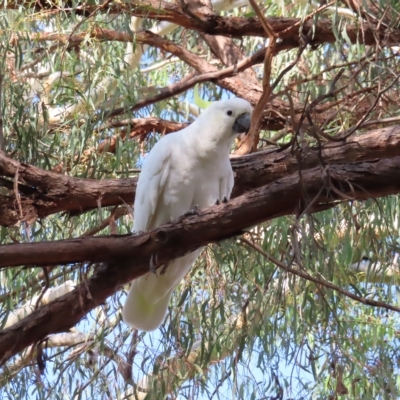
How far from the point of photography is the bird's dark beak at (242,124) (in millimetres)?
2430

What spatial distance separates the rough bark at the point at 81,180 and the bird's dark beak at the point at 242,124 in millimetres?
128

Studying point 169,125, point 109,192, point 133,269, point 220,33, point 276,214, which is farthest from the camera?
point 169,125

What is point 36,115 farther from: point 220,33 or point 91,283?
point 91,283

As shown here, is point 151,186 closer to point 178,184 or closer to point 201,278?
point 178,184

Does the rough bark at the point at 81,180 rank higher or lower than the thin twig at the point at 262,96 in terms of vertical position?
lower

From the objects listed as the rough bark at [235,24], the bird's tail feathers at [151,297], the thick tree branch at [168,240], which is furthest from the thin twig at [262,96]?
the thick tree branch at [168,240]

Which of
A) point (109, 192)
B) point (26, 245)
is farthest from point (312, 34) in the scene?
point (26, 245)

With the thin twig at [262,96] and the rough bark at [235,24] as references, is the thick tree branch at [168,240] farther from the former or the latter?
the rough bark at [235,24]

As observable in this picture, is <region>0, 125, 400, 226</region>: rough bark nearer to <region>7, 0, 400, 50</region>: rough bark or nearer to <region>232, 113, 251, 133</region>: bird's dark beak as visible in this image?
<region>232, 113, 251, 133</region>: bird's dark beak

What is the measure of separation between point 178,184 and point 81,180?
1.09 ft

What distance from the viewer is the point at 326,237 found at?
2.79 m

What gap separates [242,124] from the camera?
243 centimetres

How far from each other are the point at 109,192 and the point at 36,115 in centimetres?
60

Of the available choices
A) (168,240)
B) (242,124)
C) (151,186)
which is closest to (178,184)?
(151,186)
